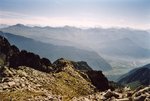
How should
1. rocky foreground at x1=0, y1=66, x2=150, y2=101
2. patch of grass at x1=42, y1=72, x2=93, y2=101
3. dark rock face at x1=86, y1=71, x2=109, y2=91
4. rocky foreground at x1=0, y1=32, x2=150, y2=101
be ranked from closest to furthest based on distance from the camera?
rocky foreground at x1=0, y1=66, x2=150, y2=101
rocky foreground at x1=0, y1=32, x2=150, y2=101
patch of grass at x1=42, y1=72, x2=93, y2=101
dark rock face at x1=86, y1=71, x2=109, y2=91

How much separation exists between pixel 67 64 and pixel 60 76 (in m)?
27.2

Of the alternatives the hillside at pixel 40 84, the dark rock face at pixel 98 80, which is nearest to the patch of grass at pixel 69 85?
the hillside at pixel 40 84

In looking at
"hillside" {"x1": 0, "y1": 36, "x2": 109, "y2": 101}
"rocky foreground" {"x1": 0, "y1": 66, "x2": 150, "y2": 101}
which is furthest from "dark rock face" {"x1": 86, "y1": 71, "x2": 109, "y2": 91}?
"rocky foreground" {"x1": 0, "y1": 66, "x2": 150, "y2": 101}

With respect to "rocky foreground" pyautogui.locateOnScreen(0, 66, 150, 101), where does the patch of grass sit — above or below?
below

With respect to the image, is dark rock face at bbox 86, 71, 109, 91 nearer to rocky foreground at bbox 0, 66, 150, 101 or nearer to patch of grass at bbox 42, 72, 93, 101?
patch of grass at bbox 42, 72, 93, 101

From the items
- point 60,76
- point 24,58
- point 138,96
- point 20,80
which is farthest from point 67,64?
point 138,96

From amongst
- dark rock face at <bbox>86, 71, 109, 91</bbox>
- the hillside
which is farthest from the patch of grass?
dark rock face at <bbox>86, 71, 109, 91</bbox>

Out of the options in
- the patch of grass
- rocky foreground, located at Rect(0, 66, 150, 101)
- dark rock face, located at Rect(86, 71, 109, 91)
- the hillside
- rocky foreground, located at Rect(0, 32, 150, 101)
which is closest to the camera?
rocky foreground, located at Rect(0, 66, 150, 101)

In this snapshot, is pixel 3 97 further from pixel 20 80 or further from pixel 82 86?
pixel 82 86

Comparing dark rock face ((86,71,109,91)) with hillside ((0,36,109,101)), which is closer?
hillside ((0,36,109,101))

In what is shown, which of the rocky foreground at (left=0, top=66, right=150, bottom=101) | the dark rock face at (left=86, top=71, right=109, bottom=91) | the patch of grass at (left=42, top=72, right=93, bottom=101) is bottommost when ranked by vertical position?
the dark rock face at (left=86, top=71, right=109, bottom=91)

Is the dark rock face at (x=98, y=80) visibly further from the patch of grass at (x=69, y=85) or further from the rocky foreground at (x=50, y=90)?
the rocky foreground at (x=50, y=90)

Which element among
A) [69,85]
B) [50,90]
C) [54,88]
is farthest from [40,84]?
[69,85]

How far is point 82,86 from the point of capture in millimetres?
113438
